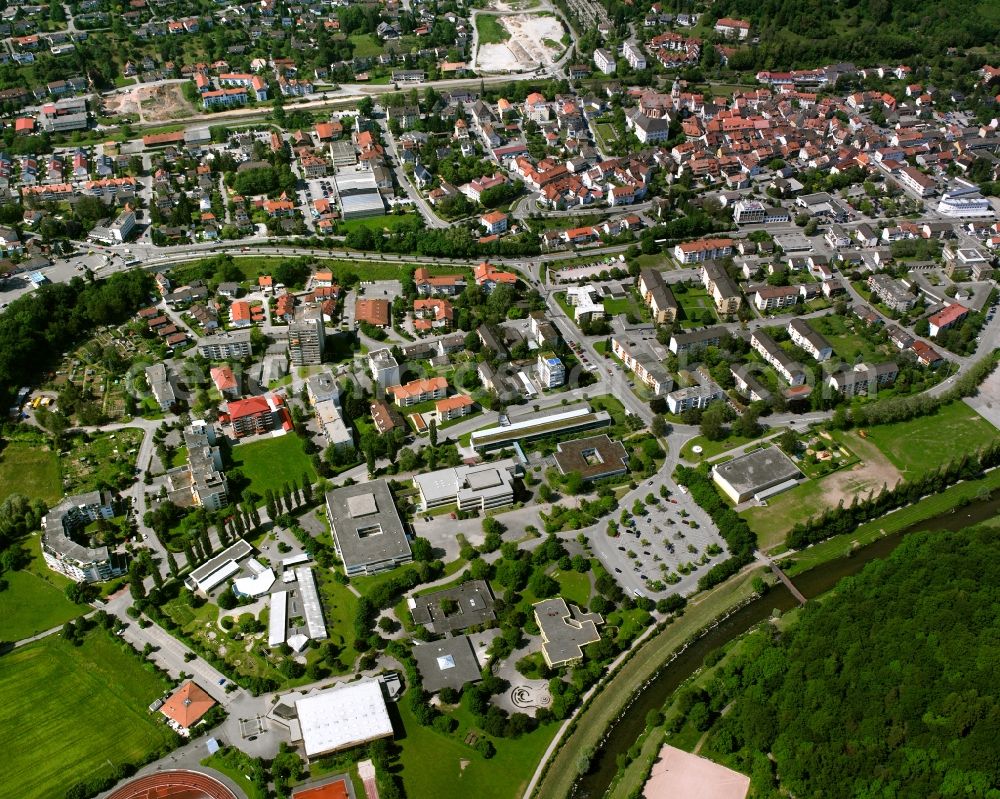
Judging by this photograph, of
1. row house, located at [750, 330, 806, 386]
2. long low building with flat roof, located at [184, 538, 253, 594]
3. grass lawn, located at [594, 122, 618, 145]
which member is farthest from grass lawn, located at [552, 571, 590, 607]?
grass lawn, located at [594, 122, 618, 145]

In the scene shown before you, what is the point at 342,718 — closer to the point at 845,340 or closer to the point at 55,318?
the point at 55,318

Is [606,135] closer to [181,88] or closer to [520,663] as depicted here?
[181,88]

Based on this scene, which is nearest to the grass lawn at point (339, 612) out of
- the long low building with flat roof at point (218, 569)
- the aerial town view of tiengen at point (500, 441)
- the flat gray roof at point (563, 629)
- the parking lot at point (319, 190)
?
the aerial town view of tiengen at point (500, 441)

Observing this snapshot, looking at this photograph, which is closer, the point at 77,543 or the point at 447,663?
the point at 447,663

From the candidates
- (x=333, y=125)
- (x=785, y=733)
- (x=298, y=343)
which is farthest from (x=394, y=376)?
(x=333, y=125)

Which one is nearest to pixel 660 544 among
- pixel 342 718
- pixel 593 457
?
pixel 593 457

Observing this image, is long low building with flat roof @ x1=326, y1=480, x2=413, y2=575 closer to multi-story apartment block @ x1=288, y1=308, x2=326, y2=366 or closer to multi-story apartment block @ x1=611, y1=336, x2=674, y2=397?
multi-story apartment block @ x1=288, y1=308, x2=326, y2=366
